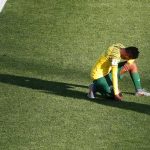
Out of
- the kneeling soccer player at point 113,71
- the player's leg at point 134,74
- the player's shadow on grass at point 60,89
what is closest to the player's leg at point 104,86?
the kneeling soccer player at point 113,71

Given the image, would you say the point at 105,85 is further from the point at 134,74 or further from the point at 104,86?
the point at 134,74

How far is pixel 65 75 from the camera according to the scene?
674 inches

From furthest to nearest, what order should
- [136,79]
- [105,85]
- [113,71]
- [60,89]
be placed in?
[60,89] → [136,79] → [105,85] → [113,71]

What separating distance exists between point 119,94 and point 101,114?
2.68ft

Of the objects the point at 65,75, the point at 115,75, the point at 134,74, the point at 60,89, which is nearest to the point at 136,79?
the point at 134,74

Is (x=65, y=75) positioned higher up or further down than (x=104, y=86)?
further down

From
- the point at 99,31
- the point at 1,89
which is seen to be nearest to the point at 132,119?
the point at 1,89

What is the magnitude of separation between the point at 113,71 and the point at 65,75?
6.59ft

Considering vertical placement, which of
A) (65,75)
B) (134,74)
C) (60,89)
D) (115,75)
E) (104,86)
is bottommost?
(65,75)

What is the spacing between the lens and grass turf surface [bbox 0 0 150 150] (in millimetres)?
13867

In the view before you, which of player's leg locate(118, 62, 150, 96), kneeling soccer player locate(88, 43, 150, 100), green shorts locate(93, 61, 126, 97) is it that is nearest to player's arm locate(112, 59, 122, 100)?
kneeling soccer player locate(88, 43, 150, 100)

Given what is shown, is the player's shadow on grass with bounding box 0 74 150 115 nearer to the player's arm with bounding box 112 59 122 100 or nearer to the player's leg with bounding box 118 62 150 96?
the player's arm with bounding box 112 59 122 100

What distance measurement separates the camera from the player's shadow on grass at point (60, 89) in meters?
15.2

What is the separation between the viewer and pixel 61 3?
863 inches
